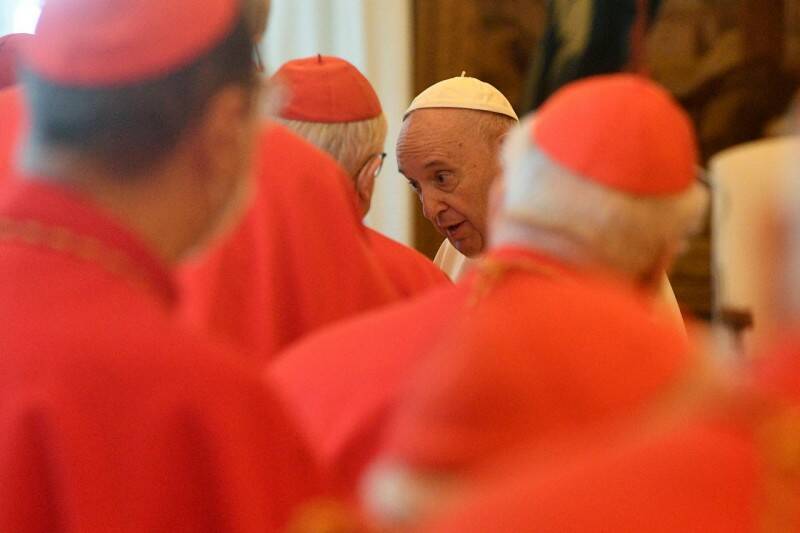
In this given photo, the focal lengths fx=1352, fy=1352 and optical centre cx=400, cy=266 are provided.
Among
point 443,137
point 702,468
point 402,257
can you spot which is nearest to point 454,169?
point 443,137

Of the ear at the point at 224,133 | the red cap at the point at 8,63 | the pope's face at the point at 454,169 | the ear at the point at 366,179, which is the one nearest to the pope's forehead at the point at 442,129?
the pope's face at the point at 454,169

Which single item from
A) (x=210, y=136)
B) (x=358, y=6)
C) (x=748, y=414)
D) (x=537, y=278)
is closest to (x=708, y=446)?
(x=748, y=414)

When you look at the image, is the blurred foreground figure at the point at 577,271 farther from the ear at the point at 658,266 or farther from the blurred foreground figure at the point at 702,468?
the blurred foreground figure at the point at 702,468

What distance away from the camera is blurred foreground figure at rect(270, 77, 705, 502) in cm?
183

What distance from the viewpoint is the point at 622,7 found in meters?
5.83

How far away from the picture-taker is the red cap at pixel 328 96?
3.45 meters

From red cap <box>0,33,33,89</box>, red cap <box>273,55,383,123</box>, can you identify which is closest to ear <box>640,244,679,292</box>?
red cap <box>273,55,383,123</box>

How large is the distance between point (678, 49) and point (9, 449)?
22.9ft

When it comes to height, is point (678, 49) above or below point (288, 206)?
below

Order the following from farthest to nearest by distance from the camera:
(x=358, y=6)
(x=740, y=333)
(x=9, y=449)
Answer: (x=358, y=6) → (x=9, y=449) → (x=740, y=333)

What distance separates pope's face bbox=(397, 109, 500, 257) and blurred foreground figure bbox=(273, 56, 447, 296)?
588 mm

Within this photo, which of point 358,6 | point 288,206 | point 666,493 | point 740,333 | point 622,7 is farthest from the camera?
point 358,6

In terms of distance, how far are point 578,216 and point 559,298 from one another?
0.15 meters

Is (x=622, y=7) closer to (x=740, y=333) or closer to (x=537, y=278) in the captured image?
(x=537, y=278)
